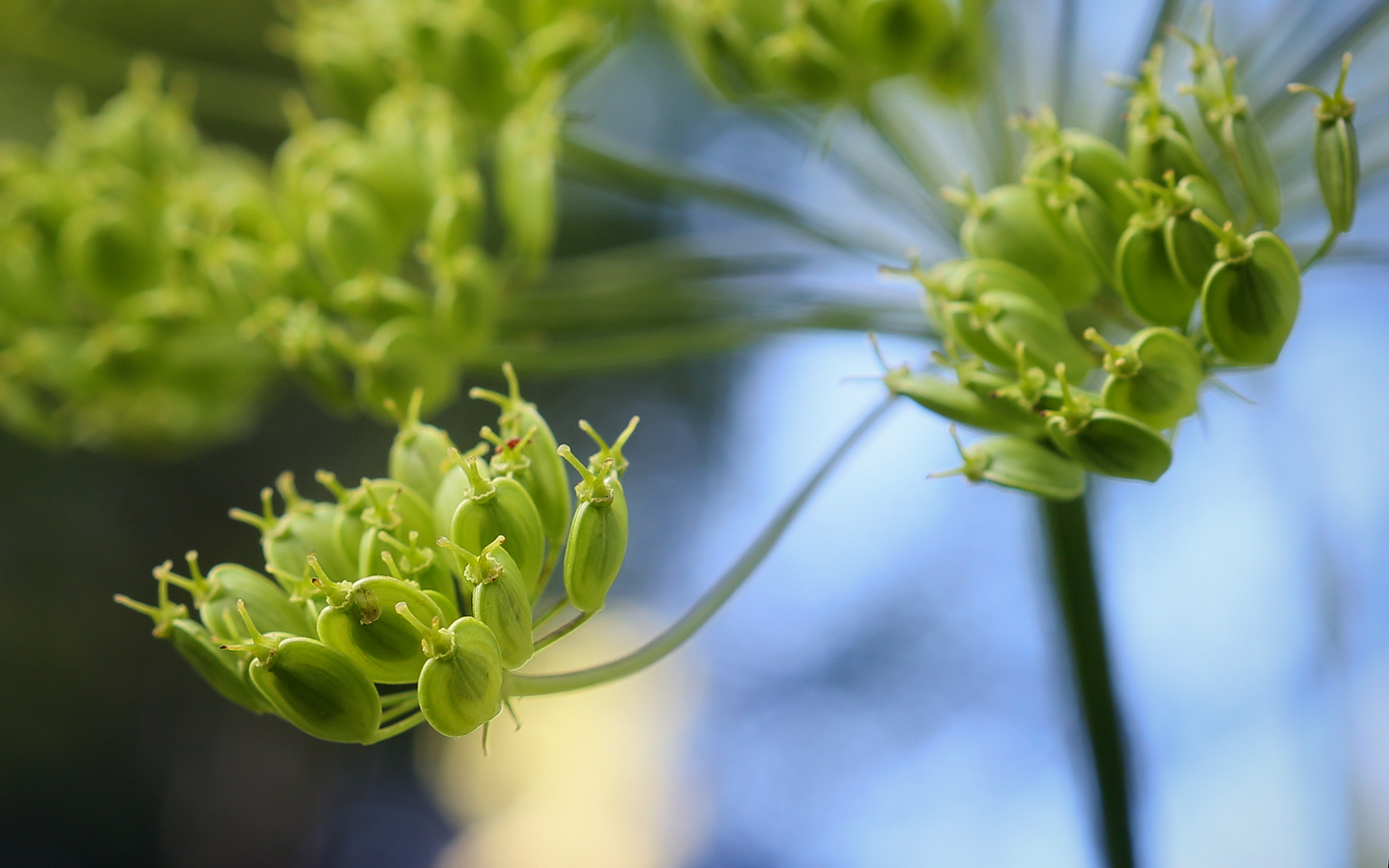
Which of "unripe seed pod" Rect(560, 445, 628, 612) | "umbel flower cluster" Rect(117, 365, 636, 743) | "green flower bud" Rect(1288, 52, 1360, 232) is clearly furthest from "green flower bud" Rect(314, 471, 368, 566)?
"green flower bud" Rect(1288, 52, 1360, 232)

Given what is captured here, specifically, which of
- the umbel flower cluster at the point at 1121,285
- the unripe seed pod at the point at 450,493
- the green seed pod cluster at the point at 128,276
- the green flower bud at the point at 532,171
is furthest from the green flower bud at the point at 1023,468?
the green seed pod cluster at the point at 128,276

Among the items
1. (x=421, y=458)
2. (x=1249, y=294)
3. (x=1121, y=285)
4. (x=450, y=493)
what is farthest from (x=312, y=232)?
(x=1249, y=294)

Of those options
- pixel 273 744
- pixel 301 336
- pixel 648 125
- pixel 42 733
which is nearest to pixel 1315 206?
pixel 301 336

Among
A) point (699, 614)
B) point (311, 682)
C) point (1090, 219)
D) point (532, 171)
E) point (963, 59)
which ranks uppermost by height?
point (963, 59)

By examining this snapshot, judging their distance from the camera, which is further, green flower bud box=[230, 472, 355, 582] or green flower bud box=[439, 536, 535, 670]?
green flower bud box=[230, 472, 355, 582]

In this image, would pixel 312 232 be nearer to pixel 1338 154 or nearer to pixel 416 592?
pixel 416 592

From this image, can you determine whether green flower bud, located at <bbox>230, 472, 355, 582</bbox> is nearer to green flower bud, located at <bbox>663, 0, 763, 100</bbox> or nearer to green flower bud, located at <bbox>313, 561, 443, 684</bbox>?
green flower bud, located at <bbox>313, 561, 443, 684</bbox>

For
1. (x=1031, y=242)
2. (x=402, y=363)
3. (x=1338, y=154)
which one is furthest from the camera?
(x=402, y=363)

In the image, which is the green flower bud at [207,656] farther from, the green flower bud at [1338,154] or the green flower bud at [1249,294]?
the green flower bud at [1338,154]
